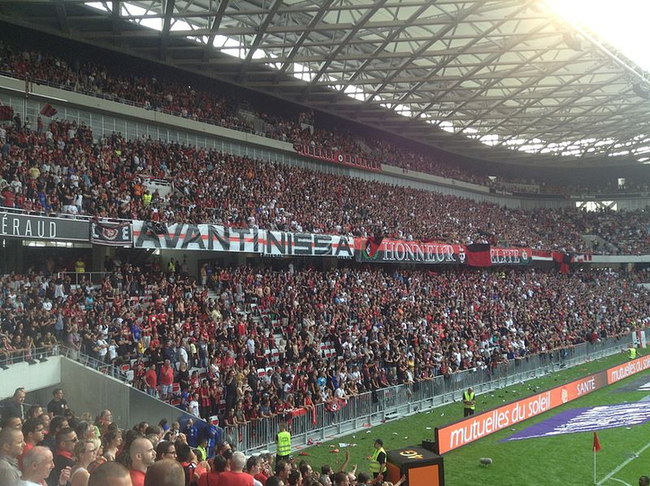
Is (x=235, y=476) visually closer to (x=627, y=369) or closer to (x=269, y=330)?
(x=269, y=330)

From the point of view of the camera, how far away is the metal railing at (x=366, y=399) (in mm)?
15484

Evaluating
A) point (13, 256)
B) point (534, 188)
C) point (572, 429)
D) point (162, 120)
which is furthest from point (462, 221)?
point (13, 256)

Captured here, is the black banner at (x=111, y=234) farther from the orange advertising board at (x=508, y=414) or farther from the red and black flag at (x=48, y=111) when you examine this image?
the orange advertising board at (x=508, y=414)

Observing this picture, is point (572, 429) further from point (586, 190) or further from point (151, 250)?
point (586, 190)

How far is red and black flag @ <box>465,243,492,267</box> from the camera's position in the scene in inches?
1577

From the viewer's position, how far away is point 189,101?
32.3 meters

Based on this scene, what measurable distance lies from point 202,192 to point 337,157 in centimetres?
1471

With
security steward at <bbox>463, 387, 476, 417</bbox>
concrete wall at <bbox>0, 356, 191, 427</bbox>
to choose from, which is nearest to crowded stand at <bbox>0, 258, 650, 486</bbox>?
concrete wall at <bbox>0, 356, 191, 427</bbox>

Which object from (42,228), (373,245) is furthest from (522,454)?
(373,245)

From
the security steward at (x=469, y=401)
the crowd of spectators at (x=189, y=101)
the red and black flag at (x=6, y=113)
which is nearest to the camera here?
the security steward at (x=469, y=401)

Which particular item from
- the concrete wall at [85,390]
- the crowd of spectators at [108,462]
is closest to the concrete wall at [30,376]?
the concrete wall at [85,390]

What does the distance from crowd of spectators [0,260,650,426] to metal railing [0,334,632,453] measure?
33 centimetres

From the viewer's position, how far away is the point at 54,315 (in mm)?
16531

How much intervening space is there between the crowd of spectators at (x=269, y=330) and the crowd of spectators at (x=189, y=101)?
31.0 ft
